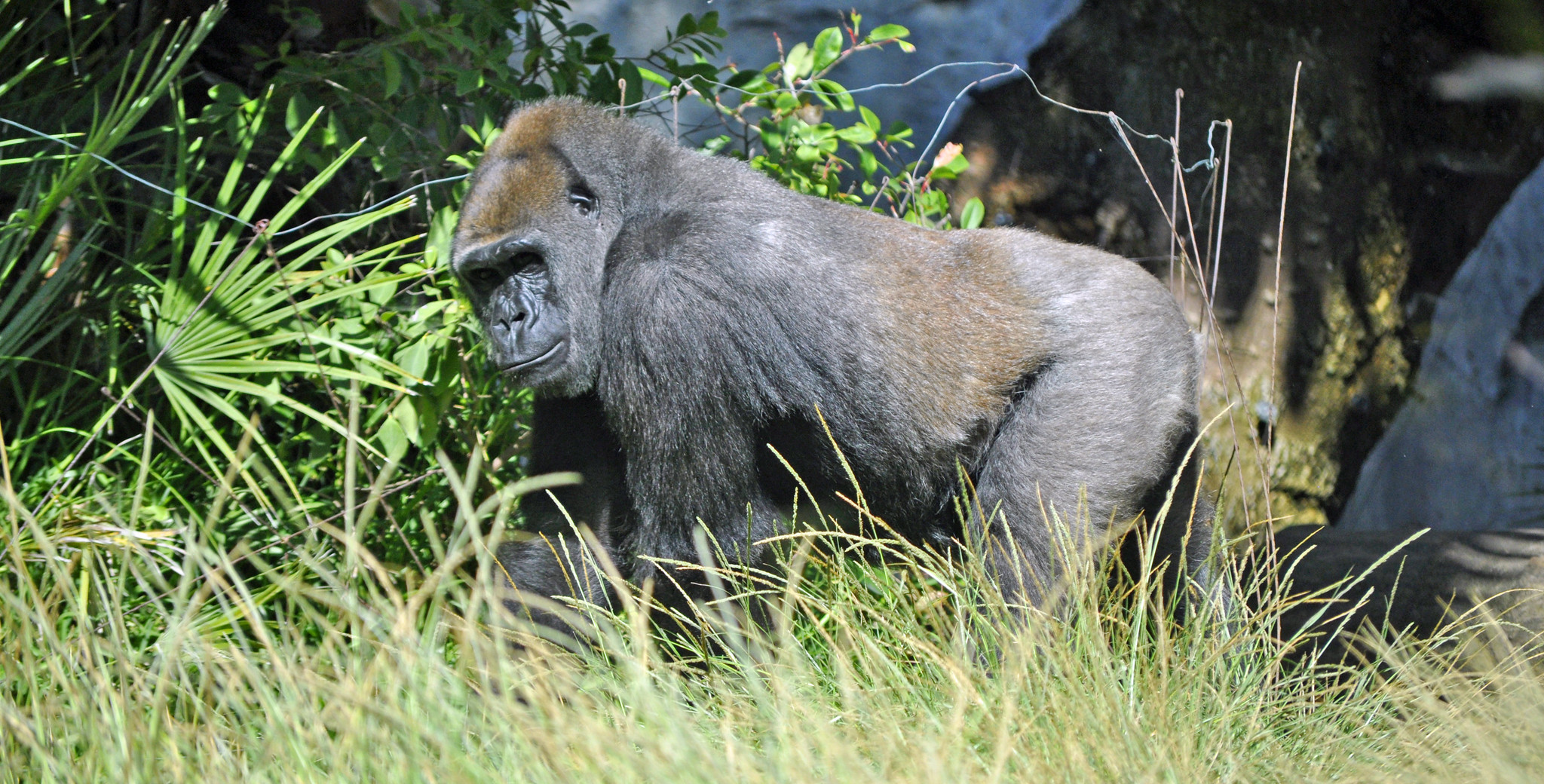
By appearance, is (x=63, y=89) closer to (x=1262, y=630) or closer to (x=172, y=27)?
(x=172, y=27)

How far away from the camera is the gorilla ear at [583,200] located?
290 centimetres

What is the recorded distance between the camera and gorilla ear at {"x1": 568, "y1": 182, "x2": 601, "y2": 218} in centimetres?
290

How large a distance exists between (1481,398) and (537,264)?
4.97 metres

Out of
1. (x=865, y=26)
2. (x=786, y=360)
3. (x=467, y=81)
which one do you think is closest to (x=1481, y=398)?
(x=865, y=26)

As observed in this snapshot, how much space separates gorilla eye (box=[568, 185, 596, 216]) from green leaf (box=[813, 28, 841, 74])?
0.97m

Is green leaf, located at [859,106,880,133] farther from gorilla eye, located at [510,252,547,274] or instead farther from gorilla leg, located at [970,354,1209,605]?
gorilla eye, located at [510,252,547,274]

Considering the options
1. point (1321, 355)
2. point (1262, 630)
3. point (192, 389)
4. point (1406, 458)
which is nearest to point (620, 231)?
point (192, 389)

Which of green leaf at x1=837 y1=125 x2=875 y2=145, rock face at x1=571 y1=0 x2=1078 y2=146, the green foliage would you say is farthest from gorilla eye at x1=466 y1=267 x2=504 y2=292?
rock face at x1=571 y1=0 x2=1078 y2=146

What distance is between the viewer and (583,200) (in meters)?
2.91

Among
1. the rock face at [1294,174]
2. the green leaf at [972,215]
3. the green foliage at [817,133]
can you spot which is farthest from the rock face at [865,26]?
the green leaf at [972,215]

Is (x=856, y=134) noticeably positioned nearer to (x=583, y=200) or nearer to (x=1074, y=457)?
(x=583, y=200)

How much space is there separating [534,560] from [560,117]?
1.21 meters

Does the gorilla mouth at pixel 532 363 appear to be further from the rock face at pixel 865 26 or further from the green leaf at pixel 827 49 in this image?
the rock face at pixel 865 26

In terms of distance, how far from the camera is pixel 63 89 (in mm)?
3549
